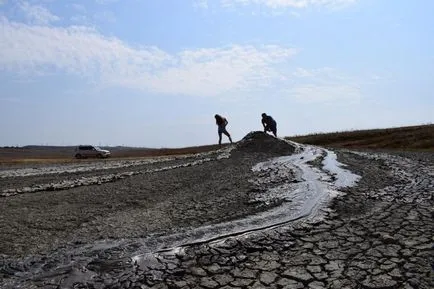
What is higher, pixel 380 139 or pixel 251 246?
pixel 380 139

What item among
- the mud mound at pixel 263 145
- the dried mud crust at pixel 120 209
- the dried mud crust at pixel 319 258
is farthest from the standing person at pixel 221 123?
the dried mud crust at pixel 319 258

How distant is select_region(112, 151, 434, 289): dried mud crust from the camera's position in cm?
504

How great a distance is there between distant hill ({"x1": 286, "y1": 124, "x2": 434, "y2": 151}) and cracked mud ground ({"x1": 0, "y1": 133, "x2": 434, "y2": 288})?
25.9m

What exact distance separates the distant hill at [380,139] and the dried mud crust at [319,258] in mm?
27359

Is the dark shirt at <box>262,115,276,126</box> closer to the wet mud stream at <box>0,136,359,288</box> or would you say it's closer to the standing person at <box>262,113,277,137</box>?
the standing person at <box>262,113,277,137</box>

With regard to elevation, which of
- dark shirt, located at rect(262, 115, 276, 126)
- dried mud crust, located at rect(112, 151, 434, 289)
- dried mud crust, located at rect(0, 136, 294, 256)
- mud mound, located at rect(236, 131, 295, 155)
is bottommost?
dried mud crust, located at rect(112, 151, 434, 289)

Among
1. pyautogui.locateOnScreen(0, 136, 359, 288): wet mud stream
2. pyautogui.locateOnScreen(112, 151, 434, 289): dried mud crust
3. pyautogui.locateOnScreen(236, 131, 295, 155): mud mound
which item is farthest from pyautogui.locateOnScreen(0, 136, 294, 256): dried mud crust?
pyautogui.locateOnScreen(236, 131, 295, 155): mud mound

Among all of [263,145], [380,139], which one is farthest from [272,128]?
[380,139]

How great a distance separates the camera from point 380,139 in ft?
131

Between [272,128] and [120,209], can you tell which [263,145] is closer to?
[272,128]

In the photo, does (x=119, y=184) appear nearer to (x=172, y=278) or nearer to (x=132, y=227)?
(x=132, y=227)

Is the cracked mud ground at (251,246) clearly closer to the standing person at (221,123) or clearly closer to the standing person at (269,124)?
the standing person at (221,123)

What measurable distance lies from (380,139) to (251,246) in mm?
36729

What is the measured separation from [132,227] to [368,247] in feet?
12.0
